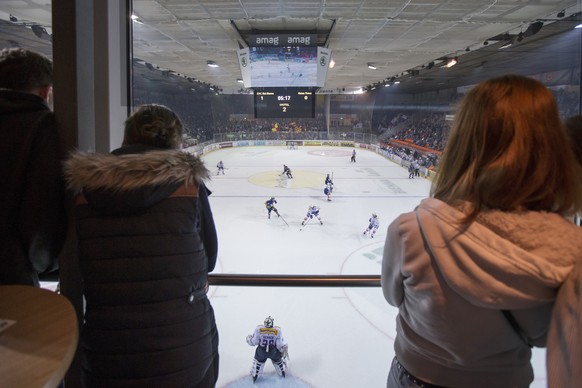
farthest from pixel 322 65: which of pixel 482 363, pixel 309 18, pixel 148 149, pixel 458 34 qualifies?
pixel 482 363

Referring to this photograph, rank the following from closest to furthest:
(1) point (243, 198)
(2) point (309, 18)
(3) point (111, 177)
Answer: (3) point (111, 177), (2) point (309, 18), (1) point (243, 198)

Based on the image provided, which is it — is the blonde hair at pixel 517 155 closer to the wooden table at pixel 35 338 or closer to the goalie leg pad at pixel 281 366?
the wooden table at pixel 35 338

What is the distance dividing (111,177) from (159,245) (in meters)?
0.17

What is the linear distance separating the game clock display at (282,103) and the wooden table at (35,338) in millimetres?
3835

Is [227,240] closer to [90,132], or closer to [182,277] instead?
[90,132]

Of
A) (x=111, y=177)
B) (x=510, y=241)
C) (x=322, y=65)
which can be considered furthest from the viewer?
(x=322, y=65)

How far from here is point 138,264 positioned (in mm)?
809

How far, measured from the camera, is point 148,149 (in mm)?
897

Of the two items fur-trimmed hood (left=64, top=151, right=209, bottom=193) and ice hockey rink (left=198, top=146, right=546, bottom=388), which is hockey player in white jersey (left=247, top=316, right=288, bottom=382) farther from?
fur-trimmed hood (left=64, top=151, right=209, bottom=193)

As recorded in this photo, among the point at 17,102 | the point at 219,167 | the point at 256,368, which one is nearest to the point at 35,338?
the point at 17,102

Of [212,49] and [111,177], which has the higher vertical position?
[212,49]

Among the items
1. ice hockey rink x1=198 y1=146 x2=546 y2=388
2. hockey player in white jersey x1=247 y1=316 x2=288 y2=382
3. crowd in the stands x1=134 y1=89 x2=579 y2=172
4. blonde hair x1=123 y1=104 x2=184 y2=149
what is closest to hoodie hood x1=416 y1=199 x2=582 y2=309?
ice hockey rink x1=198 y1=146 x2=546 y2=388

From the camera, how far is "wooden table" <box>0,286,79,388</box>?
0.48 m

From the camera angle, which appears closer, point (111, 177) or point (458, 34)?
point (111, 177)
